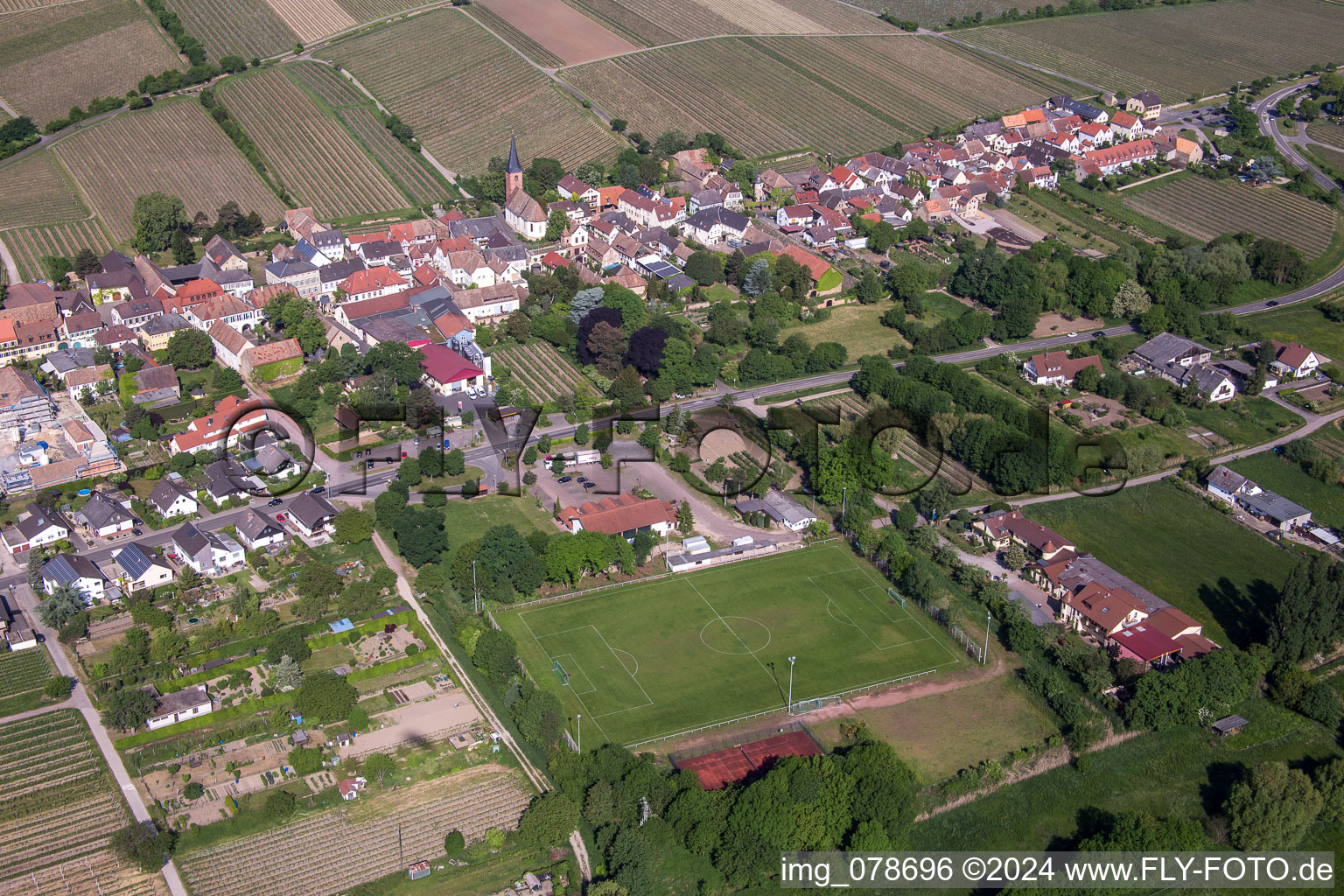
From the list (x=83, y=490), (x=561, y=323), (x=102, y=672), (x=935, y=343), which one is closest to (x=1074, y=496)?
(x=935, y=343)

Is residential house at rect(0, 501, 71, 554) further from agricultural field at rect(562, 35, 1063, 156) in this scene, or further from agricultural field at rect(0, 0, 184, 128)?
agricultural field at rect(562, 35, 1063, 156)

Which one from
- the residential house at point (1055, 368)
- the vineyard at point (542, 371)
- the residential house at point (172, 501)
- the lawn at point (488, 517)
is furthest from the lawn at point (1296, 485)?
the residential house at point (172, 501)

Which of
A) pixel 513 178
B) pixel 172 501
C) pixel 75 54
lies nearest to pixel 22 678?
pixel 172 501

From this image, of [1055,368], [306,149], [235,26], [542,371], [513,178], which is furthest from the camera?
[235,26]

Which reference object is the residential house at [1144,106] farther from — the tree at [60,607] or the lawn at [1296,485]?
the tree at [60,607]

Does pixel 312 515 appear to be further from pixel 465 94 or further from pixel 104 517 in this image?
pixel 465 94

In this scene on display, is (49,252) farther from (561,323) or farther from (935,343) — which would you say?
(935,343)

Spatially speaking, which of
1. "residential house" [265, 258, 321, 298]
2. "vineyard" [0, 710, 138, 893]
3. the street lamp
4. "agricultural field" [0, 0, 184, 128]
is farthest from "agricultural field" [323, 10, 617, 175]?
"vineyard" [0, 710, 138, 893]

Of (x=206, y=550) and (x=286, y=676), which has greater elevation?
(x=286, y=676)
